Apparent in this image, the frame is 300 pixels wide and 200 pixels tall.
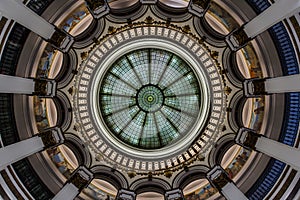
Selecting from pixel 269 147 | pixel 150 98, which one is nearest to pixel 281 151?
pixel 269 147

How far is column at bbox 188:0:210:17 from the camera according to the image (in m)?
16.1

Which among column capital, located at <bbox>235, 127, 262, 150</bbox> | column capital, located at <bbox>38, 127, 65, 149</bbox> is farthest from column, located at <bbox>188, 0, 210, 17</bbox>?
column capital, located at <bbox>38, 127, 65, 149</bbox>

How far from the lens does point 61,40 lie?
51.9ft

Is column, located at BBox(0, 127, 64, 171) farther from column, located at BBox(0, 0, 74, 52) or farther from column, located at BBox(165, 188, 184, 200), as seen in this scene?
column, located at BBox(165, 188, 184, 200)

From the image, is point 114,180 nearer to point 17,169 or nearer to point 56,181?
point 56,181

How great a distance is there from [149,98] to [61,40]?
10.8 meters

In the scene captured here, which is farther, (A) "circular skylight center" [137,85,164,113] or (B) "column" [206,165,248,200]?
(A) "circular skylight center" [137,85,164,113]

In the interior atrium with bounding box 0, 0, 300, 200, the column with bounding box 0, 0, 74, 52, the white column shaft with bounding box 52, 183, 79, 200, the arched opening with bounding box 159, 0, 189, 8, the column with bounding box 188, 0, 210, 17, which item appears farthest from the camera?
the arched opening with bounding box 159, 0, 189, 8

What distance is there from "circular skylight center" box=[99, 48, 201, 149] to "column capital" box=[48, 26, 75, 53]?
693cm

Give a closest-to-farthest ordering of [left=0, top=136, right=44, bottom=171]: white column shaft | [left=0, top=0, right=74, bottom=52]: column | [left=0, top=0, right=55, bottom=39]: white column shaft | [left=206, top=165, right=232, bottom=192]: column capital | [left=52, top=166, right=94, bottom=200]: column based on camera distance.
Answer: [left=0, top=0, right=55, bottom=39]: white column shaft
[left=0, top=0, right=74, bottom=52]: column
[left=0, top=136, right=44, bottom=171]: white column shaft
[left=52, top=166, right=94, bottom=200]: column
[left=206, top=165, right=232, bottom=192]: column capital

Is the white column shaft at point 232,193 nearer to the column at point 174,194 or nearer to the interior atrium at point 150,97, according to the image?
the interior atrium at point 150,97

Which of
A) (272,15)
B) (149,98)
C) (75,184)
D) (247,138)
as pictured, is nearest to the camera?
(272,15)

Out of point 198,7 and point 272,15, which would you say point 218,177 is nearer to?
point 272,15

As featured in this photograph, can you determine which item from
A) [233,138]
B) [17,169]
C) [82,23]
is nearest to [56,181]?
[17,169]
